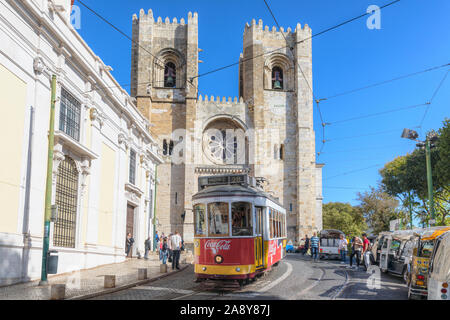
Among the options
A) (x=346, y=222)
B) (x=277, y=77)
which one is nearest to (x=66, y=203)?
(x=277, y=77)

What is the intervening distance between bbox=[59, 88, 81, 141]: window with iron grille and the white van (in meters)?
12.1

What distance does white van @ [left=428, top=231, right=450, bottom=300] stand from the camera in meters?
6.99

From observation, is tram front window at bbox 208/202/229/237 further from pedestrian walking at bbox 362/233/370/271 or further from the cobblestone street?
pedestrian walking at bbox 362/233/370/271

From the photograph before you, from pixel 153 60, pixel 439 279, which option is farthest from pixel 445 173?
pixel 153 60

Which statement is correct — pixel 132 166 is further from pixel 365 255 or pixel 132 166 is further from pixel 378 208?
pixel 378 208

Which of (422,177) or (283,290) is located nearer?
(283,290)

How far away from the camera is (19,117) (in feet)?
39.9

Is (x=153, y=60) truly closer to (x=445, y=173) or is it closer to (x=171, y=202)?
(x=171, y=202)

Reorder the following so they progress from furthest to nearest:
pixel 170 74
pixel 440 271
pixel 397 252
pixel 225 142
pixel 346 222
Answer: pixel 346 222 → pixel 170 74 → pixel 225 142 → pixel 397 252 → pixel 440 271

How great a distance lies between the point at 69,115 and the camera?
15562 mm

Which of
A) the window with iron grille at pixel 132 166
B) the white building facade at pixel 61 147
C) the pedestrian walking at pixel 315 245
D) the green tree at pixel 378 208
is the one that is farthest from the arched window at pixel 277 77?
the pedestrian walking at pixel 315 245

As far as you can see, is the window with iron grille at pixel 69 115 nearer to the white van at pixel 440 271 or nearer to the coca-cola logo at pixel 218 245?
the coca-cola logo at pixel 218 245

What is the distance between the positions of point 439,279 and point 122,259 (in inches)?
638

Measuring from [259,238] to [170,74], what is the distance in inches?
1324
